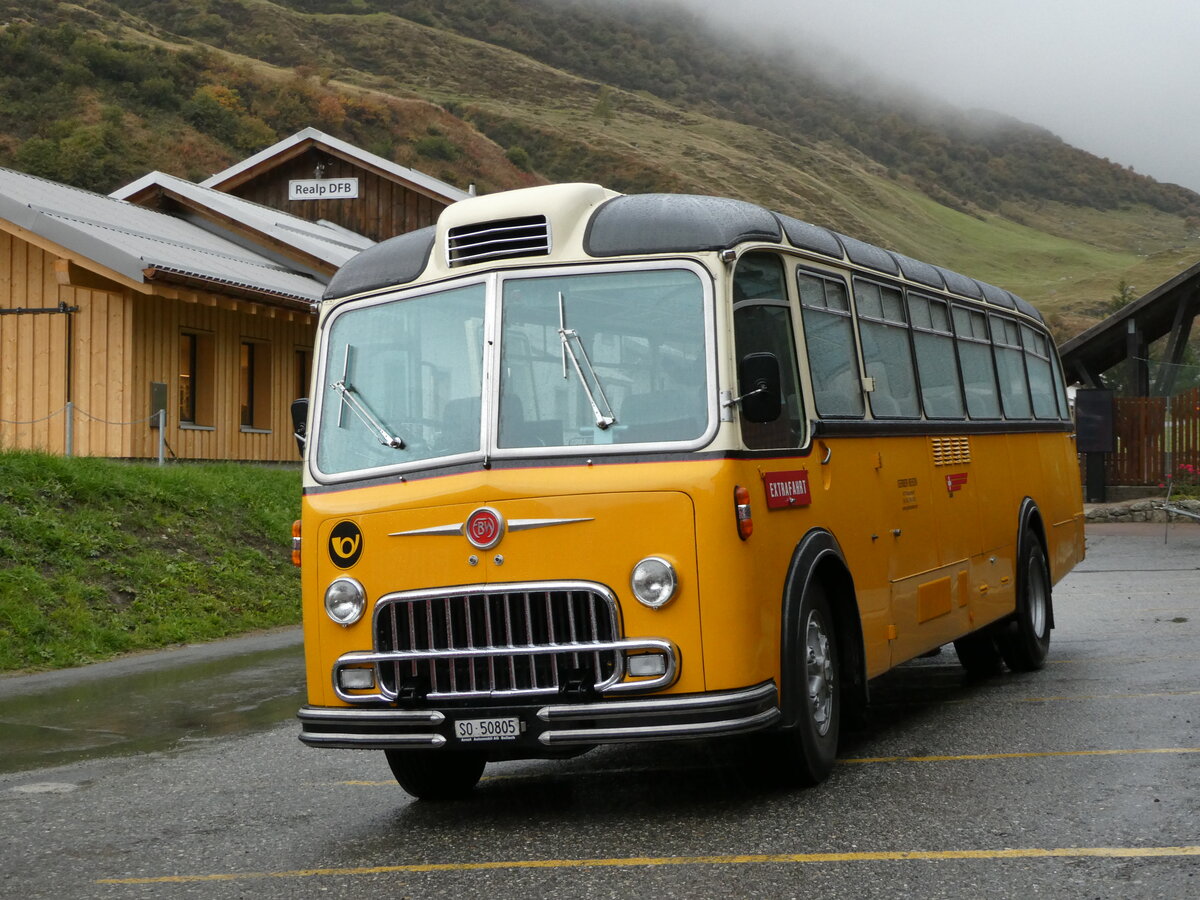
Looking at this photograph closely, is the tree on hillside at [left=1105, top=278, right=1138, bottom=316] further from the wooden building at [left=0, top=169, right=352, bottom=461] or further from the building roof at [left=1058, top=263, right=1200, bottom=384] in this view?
the wooden building at [left=0, top=169, right=352, bottom=461]

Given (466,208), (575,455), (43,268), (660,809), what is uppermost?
(43,268)

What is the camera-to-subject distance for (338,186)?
39031mm

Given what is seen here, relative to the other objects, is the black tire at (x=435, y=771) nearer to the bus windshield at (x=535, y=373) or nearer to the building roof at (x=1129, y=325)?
the bus windshield at (x=535, y=373)

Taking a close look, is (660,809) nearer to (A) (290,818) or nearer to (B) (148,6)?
(A) (290,818)

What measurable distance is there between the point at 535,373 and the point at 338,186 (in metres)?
32.7

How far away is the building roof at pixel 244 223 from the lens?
30.9 metres

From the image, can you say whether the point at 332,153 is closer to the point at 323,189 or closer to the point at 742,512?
the point at 323,189

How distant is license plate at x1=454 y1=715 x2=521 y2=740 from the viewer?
273 inches

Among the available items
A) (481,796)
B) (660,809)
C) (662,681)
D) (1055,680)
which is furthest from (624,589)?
(1055,680)

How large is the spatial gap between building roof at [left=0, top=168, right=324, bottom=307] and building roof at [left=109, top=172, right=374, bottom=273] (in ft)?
0.76

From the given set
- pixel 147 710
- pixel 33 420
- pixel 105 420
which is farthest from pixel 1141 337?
pixel 147 710

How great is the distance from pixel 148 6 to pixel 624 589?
12187 cm

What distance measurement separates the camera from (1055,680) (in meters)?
11.4

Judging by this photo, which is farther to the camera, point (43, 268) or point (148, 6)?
point (148, 6)
